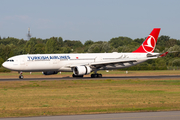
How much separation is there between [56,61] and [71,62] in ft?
9.27

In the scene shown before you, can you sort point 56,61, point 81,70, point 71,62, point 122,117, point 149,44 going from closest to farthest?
point 122,117, point 81,70, point 56,61, point 71,62, point 149,44

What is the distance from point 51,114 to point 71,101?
5.94 meters

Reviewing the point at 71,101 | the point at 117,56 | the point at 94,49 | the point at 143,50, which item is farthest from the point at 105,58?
the point at 94,49

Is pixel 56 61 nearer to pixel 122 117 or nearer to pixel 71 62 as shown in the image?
pixel 71 62

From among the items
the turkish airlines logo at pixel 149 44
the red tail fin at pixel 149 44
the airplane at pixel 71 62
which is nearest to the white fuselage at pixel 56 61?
the airplane at pixel 71 62

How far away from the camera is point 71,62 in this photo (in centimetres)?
5134

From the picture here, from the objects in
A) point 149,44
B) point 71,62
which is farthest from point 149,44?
point 71,62

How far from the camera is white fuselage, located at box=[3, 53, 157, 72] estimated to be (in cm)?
4831

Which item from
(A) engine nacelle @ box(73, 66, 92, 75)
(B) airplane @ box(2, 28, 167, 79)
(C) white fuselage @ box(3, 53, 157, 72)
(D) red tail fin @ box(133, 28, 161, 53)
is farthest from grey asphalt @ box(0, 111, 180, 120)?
(D) red tail fin @ box(133, 28, 161, 53)

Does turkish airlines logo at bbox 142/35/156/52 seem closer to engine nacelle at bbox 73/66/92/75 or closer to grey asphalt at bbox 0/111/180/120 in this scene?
engine nacelle at bbox 73/66/92/75

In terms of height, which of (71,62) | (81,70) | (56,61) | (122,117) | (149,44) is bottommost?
(122,117)

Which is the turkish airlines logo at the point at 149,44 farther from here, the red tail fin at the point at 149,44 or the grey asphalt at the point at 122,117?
the grey asphalt at the point at 122,117

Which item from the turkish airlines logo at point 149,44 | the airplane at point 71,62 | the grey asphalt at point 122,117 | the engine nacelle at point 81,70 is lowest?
the grey asphalt at point 122,117

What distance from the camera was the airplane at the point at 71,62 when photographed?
4844cm
